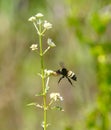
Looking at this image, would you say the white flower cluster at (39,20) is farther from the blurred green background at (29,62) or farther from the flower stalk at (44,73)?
the blurred green background at (29,62)

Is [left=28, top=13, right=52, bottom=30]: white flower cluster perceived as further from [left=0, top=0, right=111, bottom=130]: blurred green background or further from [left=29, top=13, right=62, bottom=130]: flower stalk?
[left=0, top=0, right=111, bottom=130]: blurred green background

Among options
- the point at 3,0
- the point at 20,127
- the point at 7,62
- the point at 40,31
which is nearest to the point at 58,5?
the point at 3,0

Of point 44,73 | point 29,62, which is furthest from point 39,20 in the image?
point 29,62

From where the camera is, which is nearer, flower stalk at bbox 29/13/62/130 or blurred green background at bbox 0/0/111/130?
flower stalk at bbox 29/13/62/130

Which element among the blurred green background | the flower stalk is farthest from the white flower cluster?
the blurred green background

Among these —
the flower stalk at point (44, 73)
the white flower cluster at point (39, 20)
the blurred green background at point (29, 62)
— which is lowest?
the flower stalk at point (44, 73)

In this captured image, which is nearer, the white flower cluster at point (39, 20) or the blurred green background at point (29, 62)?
the white flower cluster at point (39, 20)

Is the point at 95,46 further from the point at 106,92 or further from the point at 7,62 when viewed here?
the point at 7,62

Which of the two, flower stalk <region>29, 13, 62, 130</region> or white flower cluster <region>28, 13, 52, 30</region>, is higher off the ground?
white flower cluster <region>28, 13, 52, 30</region>

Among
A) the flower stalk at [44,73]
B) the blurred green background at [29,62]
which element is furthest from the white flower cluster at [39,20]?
the blurred green background at [29,62]

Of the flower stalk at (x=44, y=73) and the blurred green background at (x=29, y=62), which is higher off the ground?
the blurred green background at (x=29, y=62)

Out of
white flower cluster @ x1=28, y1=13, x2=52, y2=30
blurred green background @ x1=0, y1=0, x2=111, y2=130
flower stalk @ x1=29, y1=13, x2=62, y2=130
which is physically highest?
blurred green background @ x1=0, y1=0, x2=111, y2=130
